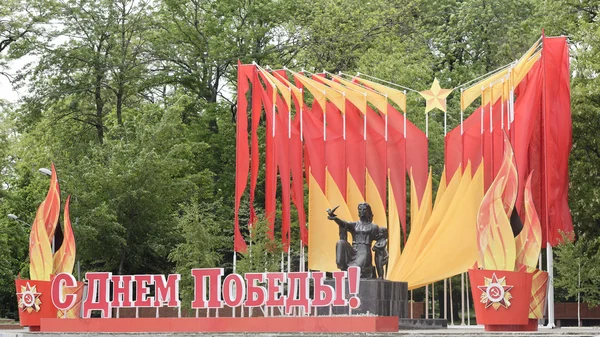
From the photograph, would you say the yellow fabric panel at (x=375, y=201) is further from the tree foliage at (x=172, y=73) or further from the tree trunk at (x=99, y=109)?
the tree trunk at (x=99, y=109)

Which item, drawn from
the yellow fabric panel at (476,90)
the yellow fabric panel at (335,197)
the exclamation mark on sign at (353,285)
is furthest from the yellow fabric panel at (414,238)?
the exclamation mark on sign at (353,285)

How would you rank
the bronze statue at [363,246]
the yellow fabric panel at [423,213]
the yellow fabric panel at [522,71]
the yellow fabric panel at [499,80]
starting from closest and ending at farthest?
the bronze statue at [363,246] → the yellow fabric panel at [499,80] → the yellow fabric panel at [522,71] → the yellow fabric panel at [423,213]

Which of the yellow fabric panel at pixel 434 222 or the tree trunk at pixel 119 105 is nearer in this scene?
the yellow fabric panel at pixel 434 222

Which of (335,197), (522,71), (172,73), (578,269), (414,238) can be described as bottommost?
(578,269)

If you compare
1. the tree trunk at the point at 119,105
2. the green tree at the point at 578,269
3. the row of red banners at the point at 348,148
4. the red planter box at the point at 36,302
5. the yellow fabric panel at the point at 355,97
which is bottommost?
the red planter box at the point at 36,302

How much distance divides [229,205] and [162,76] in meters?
7.20

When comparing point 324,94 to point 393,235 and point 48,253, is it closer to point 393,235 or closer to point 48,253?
point 393,235

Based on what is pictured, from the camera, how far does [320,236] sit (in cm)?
4141

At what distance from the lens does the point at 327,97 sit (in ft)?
139

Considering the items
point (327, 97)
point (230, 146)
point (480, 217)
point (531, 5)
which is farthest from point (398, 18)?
point (480, 217)

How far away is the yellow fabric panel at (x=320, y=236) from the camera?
4119 centimetres

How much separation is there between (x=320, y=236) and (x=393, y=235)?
107 inches

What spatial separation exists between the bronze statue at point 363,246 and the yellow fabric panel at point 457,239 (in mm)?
4906

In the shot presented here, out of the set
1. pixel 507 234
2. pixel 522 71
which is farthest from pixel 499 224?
pixel 522 71
